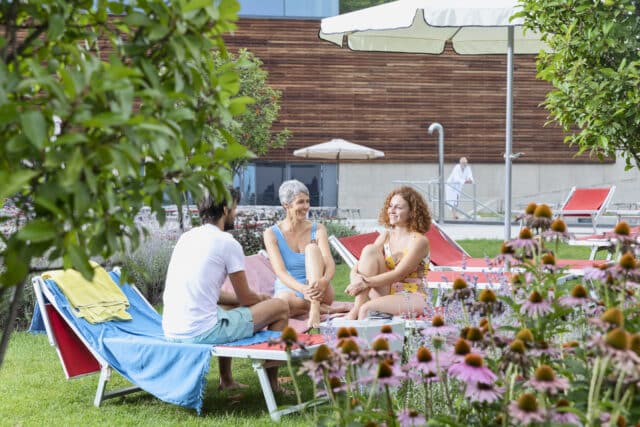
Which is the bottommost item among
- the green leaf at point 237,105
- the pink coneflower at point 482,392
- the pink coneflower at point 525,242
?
the pink coneflower at point 482,392

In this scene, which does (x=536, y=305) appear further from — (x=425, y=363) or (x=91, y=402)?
(x=91, y=402)

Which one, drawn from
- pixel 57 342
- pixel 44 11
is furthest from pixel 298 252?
pixel 44 11

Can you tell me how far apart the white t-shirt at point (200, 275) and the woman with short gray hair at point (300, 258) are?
994 millimetres

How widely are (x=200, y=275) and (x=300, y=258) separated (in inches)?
54.8

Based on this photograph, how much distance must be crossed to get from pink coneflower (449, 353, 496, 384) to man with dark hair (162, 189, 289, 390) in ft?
8.88

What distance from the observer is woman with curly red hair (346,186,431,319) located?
17.4ft

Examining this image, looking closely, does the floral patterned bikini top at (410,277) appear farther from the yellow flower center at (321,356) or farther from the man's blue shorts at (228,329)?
the yellow flower center at (321,356)


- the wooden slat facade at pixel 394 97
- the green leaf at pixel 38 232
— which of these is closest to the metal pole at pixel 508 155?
the green leaf at pixel 38 232

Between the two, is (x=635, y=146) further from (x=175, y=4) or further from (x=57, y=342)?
(x=175, y=4)

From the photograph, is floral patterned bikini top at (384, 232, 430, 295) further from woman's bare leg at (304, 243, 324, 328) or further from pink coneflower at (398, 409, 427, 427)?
pink coneflower at (398, 409, 427, 427)

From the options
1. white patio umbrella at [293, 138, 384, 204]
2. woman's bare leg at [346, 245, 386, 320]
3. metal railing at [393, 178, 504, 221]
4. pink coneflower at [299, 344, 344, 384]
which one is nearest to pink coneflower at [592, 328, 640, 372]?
pink coneflower at [299, 344, 344, 384]

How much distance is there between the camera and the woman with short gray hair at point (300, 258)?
5684 millimetres

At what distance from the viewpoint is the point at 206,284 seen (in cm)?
470

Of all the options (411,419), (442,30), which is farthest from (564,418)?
(442,30)
